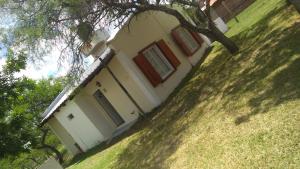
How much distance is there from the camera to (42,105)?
39.0 meters

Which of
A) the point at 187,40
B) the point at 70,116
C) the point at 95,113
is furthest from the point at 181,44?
the point at 70,116

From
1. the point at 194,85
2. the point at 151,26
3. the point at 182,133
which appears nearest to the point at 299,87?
the point at 182,133

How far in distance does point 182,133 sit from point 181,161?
221 cm

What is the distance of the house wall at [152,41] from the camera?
19.6m

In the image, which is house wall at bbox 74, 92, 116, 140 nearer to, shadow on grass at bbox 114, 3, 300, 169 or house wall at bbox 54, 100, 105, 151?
house wall at bbox 54, 100, 105, 151

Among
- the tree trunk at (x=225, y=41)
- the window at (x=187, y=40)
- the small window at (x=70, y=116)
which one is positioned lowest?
the tree trunk at (x=225, y=41)

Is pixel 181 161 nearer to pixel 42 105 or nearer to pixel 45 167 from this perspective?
pixel 45 167

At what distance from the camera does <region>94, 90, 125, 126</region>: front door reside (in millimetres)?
21812

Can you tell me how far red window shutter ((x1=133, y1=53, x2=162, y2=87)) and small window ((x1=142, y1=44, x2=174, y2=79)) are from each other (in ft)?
2.85

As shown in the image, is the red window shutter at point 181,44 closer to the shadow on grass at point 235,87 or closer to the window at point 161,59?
the window at point 161,59

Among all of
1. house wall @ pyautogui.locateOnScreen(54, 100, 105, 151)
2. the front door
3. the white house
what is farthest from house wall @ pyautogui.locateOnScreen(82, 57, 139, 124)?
house wall @ pyautogui.locateOnScreen(54, 100, 105, 151)

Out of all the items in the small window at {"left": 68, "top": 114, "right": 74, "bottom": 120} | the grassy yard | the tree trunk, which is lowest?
the grassy yard

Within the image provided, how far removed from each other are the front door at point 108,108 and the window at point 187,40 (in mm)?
4629

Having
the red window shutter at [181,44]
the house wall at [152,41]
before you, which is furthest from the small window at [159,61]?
the red window shutter at [181,44]
